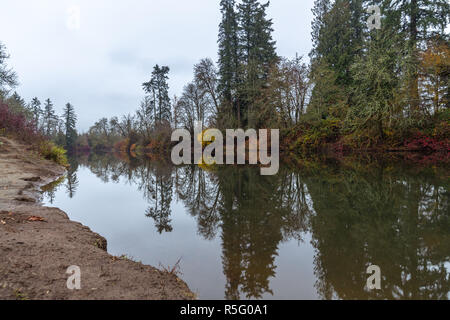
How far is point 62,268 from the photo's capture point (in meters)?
2.49

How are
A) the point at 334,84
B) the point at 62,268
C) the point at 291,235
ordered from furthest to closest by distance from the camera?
the point at 334,84, the point at 291,235, the point at 62,268

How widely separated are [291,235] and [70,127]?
7734 centimetres

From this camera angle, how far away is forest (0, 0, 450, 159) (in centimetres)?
1736

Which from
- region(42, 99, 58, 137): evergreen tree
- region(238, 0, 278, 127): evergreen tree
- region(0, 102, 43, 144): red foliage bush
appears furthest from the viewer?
region(42, 99, 58, 137): evergreen tree

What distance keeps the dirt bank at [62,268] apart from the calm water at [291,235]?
49 centimetres

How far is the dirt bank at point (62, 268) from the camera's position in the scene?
2.11 meters

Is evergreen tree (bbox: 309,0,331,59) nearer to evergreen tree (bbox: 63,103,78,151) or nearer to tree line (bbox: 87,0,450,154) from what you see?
tree line (bbox: 87,0,450,154)

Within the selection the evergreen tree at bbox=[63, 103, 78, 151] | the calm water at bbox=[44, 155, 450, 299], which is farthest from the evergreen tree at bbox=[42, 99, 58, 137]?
the calm water at bbox=[44, 155, 450, 299]

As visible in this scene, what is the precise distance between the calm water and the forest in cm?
1222

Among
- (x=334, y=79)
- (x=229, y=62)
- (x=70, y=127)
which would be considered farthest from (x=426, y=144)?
(x=70, y=127)

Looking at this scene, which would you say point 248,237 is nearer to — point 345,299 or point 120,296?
point 345,299

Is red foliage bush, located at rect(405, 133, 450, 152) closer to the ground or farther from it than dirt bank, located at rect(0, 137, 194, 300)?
farther from it

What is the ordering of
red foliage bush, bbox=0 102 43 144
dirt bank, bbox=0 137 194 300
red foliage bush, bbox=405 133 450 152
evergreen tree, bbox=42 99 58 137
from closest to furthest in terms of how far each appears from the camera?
1. dirt bank, bbox=0 137 194 300
2. red foliage bush, bbox=0 102 43 144
3. red foliage bush, bbox=405 133 450 152
4. evergreen tree, bbox=42 99 58 137

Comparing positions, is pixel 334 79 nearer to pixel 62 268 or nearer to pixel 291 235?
pixel 291 235
